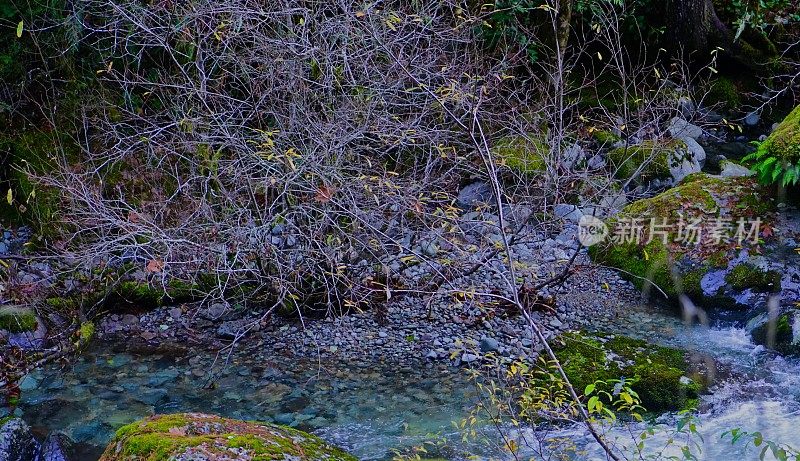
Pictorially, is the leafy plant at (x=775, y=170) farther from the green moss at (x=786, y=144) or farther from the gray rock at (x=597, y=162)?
the gray rock at (x=597, y=162)

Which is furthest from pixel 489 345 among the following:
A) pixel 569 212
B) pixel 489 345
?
pixel 569 212

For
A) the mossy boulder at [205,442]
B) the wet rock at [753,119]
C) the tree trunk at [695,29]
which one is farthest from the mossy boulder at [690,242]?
the mossy boulder at [205,442]

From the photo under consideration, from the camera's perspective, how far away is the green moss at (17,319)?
16.6ft

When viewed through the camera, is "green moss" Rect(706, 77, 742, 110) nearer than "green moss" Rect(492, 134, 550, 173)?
No

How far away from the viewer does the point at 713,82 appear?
8.30 m

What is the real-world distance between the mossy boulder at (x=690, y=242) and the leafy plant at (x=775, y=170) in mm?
203

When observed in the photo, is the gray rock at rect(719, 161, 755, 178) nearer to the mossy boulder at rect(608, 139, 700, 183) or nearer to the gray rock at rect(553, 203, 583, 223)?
the mossy boulder at rect(608, 139, 700, 183)

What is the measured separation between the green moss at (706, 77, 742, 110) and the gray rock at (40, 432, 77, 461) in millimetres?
7264

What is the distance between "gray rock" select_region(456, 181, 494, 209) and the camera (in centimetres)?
658

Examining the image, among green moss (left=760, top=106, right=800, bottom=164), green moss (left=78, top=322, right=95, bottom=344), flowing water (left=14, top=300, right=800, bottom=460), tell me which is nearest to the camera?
flowing water (left=14, top=300, right=800, bottom=460)

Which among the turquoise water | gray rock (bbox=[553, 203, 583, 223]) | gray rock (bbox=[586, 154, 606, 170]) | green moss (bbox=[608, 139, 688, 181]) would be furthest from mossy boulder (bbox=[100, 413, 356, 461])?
green moss (bbox=[608, 139, 688, 181])

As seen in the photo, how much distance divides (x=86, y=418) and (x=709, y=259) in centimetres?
438

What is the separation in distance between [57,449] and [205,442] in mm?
1585
